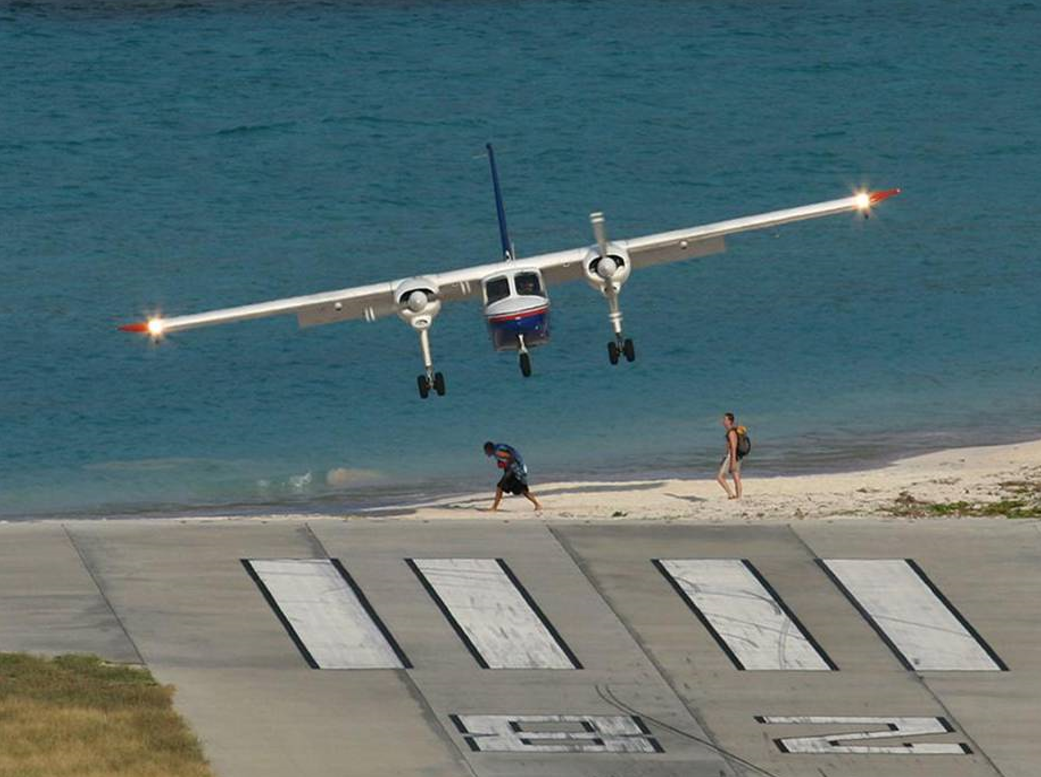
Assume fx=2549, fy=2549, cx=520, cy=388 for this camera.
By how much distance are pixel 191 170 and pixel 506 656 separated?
56851 millimetres

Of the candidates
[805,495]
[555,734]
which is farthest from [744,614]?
[805,495]

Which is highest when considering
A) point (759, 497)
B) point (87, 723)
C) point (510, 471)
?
point (759, 497)

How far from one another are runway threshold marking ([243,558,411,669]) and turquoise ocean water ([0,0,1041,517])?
12375 millimetres

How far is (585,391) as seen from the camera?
191ft

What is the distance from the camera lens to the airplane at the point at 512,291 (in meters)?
44.6

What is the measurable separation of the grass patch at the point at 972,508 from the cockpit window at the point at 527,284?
7568mm

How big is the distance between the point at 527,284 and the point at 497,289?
0.54 metres

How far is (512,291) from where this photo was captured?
44844 millimetres

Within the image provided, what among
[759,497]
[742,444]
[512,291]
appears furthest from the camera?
[512,291]

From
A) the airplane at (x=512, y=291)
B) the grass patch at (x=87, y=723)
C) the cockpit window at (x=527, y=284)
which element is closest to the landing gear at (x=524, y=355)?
the airplane at (x=512, y=291)

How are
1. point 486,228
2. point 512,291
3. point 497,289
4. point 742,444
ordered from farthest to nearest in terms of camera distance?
point 486,228 → point 497,289 → point 512,291 → point 742,444

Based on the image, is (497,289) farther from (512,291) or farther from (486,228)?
(486,228)

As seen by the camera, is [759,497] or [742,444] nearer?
[742,444]

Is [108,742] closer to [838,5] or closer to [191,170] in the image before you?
[191,170]
